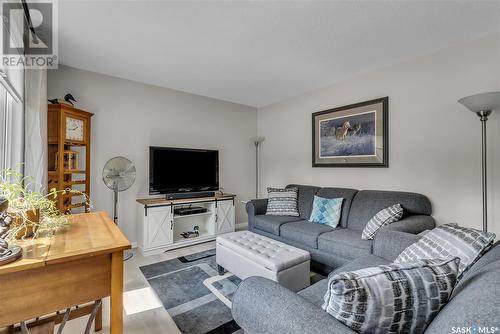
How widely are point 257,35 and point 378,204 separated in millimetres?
2328

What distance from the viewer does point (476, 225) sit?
2.34 meters

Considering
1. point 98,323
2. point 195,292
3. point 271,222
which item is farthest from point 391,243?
point 98,323

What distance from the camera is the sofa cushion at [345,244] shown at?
227 centimetres

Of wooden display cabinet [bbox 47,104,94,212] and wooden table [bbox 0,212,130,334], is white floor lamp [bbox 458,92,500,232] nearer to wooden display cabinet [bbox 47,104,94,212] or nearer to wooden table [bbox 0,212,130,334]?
wooden table [bbox 0,212,130,334]

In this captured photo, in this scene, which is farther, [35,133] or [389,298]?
[35,133]

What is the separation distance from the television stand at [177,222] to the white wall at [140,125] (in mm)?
440

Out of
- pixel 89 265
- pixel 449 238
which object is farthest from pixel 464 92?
pixel 89 265

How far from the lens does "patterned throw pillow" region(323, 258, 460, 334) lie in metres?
0.79

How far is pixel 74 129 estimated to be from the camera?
2727 millimetres

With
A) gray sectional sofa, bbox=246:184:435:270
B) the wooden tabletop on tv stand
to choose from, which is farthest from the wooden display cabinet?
gray sectional sofa, bbox=246:184:435:270

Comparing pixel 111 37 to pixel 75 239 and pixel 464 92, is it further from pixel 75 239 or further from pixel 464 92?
pixel 464 92

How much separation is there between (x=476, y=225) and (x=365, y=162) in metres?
1.28

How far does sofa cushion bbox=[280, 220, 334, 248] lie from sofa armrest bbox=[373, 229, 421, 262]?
0.74 metres

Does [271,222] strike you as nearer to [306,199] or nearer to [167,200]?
[306,199]
